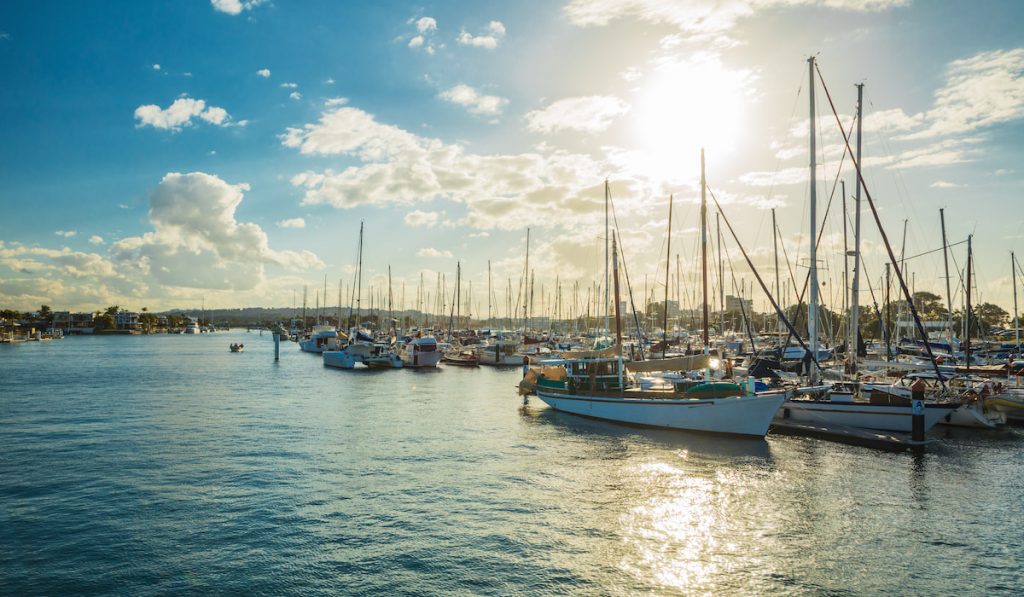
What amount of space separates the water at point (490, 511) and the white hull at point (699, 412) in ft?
2.95

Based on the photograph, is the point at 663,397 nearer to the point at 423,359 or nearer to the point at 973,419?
the point at 973,419

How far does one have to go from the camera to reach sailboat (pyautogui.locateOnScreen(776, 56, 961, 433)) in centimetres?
3016

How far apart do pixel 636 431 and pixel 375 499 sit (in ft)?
59.0

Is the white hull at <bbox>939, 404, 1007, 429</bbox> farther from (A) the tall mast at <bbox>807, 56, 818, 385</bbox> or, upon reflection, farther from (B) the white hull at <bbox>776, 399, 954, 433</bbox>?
(A) the tall mast at <bbox>807, 56, 818, 385</bbox>

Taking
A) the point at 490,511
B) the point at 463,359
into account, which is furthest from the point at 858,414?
the point at 463,359

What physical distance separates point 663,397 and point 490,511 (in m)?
17.0

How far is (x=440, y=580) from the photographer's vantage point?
44.3ft

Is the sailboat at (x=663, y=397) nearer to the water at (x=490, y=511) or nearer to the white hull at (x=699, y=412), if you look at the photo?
the white hull at (x=699, y=412)

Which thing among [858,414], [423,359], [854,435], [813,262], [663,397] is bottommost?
[854,435]

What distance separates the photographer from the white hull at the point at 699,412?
29625 mm

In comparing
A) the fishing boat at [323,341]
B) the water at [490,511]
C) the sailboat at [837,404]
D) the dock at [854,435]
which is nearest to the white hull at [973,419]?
the water at [490,511]

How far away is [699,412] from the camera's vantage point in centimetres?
3080

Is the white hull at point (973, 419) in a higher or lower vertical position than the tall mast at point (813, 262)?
lower

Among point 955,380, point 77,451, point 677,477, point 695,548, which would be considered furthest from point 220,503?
point 955,380
